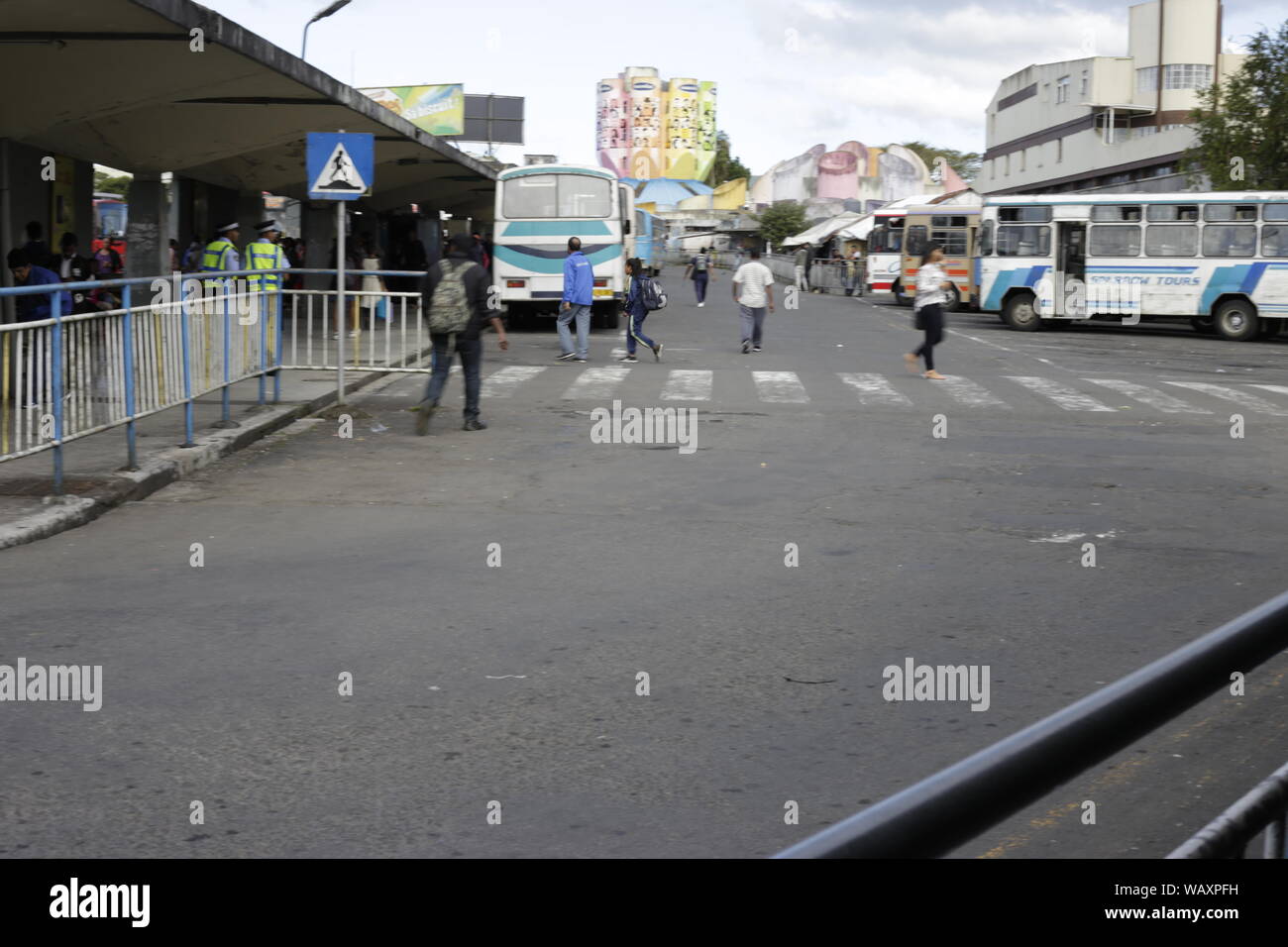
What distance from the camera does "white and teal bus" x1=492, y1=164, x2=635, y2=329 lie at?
96.4 ft

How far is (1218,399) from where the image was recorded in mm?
18359

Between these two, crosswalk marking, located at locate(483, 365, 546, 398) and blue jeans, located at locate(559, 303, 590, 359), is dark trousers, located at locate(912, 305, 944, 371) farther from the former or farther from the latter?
crosswalk marking, located at locate(483, 365, 546, 398)

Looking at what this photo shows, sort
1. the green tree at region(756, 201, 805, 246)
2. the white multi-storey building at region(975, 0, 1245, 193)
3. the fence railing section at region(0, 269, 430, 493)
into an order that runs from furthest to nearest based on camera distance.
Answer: the green tree at region(756, 201, 805, 246)
the white multi-storey building at region(975, 0, 1245, 193)
the fence railing section at region(0, 269, 430, 493)

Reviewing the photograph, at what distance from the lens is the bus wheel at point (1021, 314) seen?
34781 millimetres

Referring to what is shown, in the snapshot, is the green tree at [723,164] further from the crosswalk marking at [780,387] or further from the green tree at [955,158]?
the crosswalk marking at [780,387]

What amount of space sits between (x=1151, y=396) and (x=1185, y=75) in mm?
56599

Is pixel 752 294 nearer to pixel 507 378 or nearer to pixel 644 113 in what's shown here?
pixel 507 378

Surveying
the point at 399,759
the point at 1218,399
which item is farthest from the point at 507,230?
the point at 399,759

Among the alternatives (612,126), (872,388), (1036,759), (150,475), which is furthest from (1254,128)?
(612,126)

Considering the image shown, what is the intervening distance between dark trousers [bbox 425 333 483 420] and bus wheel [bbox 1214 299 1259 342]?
2308cm

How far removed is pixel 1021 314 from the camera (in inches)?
1377

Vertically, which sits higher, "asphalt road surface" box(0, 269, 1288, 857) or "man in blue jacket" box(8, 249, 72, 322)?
"man in blue jacket" box(8, 249, 72, 322)

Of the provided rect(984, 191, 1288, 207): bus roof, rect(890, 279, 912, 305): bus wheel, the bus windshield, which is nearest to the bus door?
rect(984, 191, 1288, 207): bus roof
